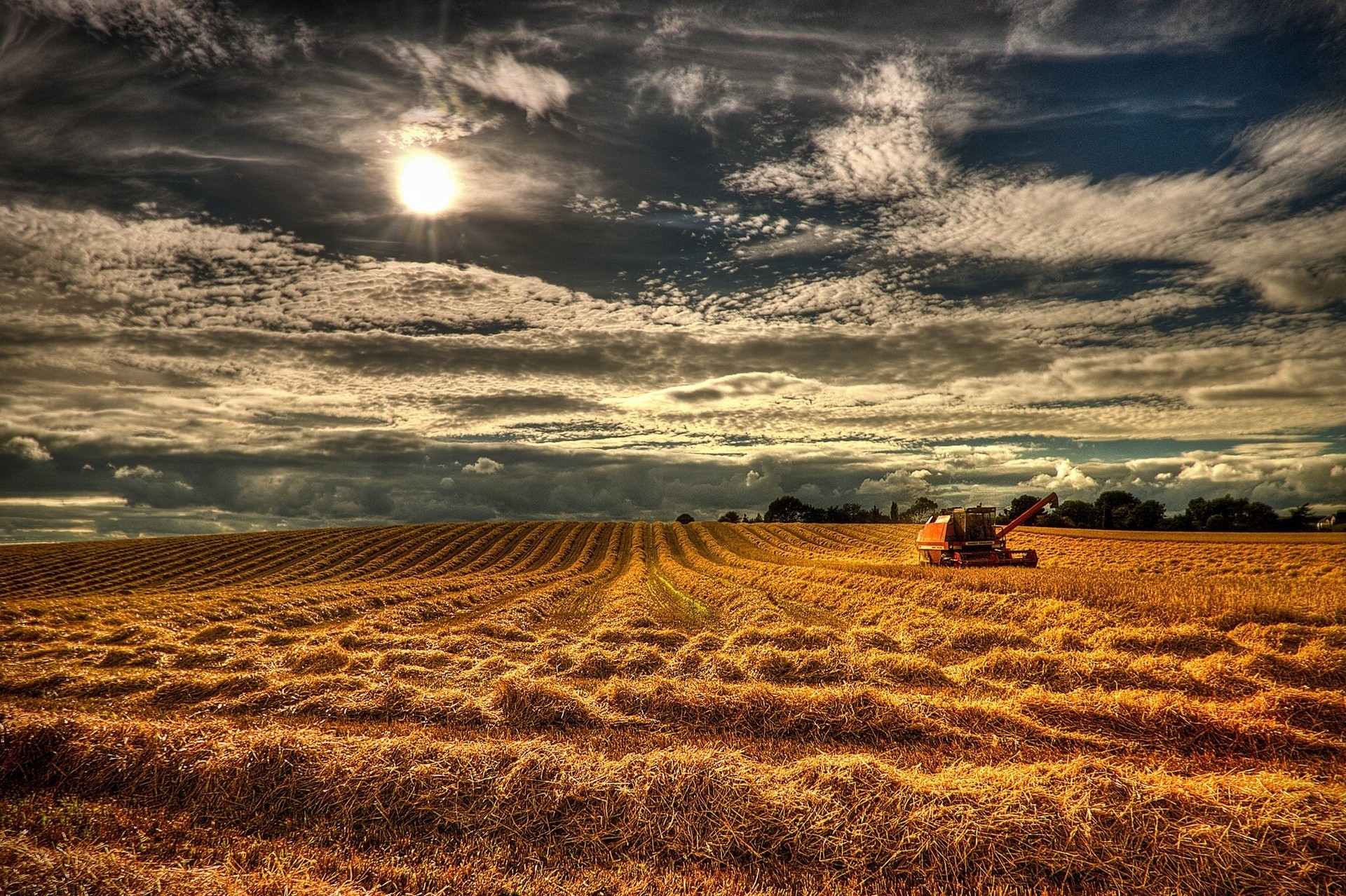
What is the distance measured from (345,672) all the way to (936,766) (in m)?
8.08

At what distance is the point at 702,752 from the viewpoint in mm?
5762

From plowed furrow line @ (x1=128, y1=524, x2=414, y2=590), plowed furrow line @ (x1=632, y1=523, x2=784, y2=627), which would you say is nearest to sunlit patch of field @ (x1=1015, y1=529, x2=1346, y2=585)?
plowed furrow line @ (x1=632, y1=523, x2=784, y2=627)

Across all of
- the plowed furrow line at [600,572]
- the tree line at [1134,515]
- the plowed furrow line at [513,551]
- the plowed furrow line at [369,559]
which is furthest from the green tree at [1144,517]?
the plowed furrow line at [369,559]

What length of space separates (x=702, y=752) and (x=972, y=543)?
72.8 ft

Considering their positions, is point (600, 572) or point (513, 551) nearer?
A: point (600, 572)

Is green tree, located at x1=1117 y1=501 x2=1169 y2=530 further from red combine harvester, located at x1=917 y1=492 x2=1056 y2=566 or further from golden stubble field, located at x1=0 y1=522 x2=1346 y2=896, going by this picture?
golden stubble field, located at x1=0 y1=522 x2=1346 y2=896

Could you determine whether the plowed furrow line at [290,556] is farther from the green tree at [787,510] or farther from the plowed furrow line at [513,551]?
the green tree at [787,510]

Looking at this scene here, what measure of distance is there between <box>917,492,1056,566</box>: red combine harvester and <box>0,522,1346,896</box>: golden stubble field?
9576 mm

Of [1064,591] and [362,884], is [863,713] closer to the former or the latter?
[362,884]

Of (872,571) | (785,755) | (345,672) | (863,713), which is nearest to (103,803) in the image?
(345,672)

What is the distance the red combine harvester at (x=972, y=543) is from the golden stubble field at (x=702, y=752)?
31.4ft

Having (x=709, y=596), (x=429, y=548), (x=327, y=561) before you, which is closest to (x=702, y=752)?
Answer: (x=709, y=596)

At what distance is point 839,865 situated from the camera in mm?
4543

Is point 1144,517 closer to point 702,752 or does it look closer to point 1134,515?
point 1134,515
